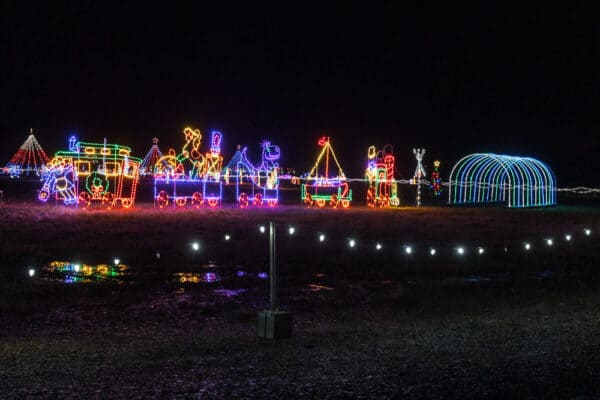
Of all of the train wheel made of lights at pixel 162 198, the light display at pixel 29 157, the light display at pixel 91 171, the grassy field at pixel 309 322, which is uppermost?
the light display at pixel 29 157

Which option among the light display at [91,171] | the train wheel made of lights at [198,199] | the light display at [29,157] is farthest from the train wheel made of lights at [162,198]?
the light display at [29,157]

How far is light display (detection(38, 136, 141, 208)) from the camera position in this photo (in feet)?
95.6

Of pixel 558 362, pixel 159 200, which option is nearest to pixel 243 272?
pixel 558 362

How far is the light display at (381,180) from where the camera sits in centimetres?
3538

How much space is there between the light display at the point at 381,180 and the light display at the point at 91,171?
39.6 feet

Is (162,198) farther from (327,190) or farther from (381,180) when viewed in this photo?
(381,180)

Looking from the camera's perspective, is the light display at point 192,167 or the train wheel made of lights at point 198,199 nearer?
the light display at point 192,167

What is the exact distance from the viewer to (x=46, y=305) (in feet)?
27.3

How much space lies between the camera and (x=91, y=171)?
98.6ft

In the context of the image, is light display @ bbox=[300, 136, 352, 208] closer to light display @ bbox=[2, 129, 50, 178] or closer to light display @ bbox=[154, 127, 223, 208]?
light display @ bbox=[154, 127, 223, 208]

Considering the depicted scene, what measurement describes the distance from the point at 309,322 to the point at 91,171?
80.4 ft

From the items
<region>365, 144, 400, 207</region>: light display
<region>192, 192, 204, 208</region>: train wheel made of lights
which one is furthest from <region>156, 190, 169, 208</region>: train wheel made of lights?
<region>365, 144, 400, 207</region>: light display

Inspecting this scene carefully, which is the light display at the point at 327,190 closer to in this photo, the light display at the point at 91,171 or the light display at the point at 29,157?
the light display at the point at 91,171

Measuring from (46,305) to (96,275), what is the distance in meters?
2.49
